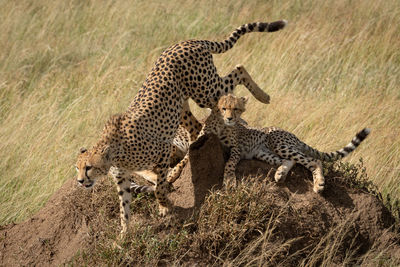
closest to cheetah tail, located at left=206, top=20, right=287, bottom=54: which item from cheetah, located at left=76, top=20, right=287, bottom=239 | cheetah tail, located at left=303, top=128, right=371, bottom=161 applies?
cheetah, located at left=76, top=20, right=287, bottom=239

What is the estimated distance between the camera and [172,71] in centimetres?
547

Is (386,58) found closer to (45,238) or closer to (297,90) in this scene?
(297,90)

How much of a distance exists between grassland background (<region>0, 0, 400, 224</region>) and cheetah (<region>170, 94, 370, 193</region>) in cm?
131

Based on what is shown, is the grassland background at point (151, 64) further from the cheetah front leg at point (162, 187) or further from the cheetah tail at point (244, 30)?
the cheetah front leg at point (162, 187)

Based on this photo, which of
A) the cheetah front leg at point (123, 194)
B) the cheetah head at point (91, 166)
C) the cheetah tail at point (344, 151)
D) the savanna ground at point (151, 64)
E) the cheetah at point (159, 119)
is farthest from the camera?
the savanna ground at point (151, 64)

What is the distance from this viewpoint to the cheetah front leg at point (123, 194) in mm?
4957

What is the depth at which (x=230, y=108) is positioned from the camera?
5391 millimetres

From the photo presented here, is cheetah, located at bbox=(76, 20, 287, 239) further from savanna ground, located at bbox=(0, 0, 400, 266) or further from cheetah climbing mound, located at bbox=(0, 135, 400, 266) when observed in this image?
savanna ground, located at bbox=(0, 0, 400, 266)

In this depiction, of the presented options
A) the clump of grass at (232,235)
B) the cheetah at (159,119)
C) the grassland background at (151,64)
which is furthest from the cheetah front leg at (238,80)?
the grassland background at (151,64)

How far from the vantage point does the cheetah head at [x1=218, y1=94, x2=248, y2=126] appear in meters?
5.34

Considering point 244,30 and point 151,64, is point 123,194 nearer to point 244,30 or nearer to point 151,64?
point 244,30

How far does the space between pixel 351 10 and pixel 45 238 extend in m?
6.88

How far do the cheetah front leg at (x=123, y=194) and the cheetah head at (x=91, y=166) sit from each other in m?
0.33

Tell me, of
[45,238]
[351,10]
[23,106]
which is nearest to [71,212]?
[45,238]
